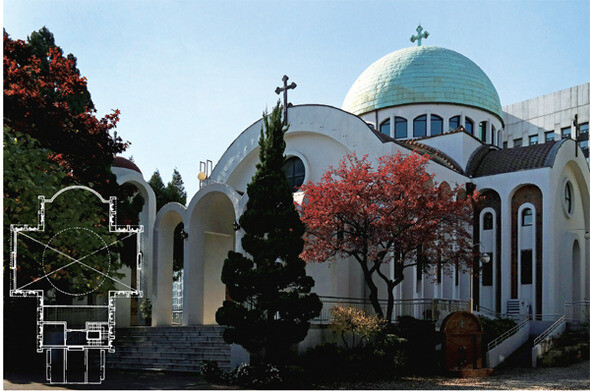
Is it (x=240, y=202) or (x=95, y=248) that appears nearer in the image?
(x=95, y=248)

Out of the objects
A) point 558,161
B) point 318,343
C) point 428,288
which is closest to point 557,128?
point 558,161

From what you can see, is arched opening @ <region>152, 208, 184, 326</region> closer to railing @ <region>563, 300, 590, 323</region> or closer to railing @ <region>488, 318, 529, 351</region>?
railing @ <region>488, 318, 529, 351</region>

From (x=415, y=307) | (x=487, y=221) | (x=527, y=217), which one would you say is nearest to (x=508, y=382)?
(x=415, y=307)

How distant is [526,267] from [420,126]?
32.8ft

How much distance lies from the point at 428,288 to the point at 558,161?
8495mm

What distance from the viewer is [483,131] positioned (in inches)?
1395

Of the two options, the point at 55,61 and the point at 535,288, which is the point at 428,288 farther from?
the point at 55,61

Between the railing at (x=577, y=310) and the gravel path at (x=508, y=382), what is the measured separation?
7.57 meters

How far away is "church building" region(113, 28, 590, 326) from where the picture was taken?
79.7ft

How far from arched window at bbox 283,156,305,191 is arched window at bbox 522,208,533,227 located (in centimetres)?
996

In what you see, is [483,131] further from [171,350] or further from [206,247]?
[171,350]

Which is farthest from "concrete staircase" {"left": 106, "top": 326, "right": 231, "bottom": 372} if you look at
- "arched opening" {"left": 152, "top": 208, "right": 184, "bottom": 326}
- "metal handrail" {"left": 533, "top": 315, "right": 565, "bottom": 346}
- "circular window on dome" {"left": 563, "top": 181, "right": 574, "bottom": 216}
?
"circular window on dome" {"left": 563, "top": 181, "right": 574, "bottom": 216}

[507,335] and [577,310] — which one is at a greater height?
[577,310]

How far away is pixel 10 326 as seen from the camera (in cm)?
1928
